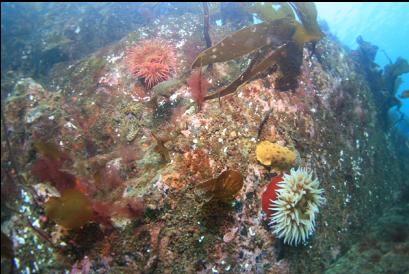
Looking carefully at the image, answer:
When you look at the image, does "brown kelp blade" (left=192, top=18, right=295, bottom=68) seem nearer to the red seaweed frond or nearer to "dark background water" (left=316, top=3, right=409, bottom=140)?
the red seaweed frond

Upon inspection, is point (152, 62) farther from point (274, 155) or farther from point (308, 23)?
point (308, 23)

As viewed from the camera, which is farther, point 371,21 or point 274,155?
point 371,21

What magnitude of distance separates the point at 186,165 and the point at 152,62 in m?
2.31

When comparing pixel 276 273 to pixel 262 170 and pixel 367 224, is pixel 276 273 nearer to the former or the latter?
pixel 262 170

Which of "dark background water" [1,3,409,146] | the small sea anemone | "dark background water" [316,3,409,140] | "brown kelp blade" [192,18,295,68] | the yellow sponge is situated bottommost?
"dark background water" [316,3,409,140]

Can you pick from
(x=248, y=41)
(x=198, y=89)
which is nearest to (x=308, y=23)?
(x=248, y=41)

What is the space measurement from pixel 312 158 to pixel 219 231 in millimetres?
2004

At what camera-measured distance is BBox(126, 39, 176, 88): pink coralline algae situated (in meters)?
5.21

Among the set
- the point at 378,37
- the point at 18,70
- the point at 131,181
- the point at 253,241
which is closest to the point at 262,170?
the point at 253,241

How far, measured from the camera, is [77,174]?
380 cm

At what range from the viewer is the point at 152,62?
5.32 meters

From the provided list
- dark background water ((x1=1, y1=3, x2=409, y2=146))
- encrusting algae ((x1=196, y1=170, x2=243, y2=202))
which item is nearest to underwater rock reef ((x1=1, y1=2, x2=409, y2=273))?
encrusting algae ((x1=196, y1=170, x2=243, y2=202))

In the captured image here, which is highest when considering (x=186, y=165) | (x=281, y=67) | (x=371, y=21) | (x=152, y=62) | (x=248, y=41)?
(x=248, y=41)

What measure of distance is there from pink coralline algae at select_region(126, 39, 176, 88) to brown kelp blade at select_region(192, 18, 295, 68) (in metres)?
0.52
